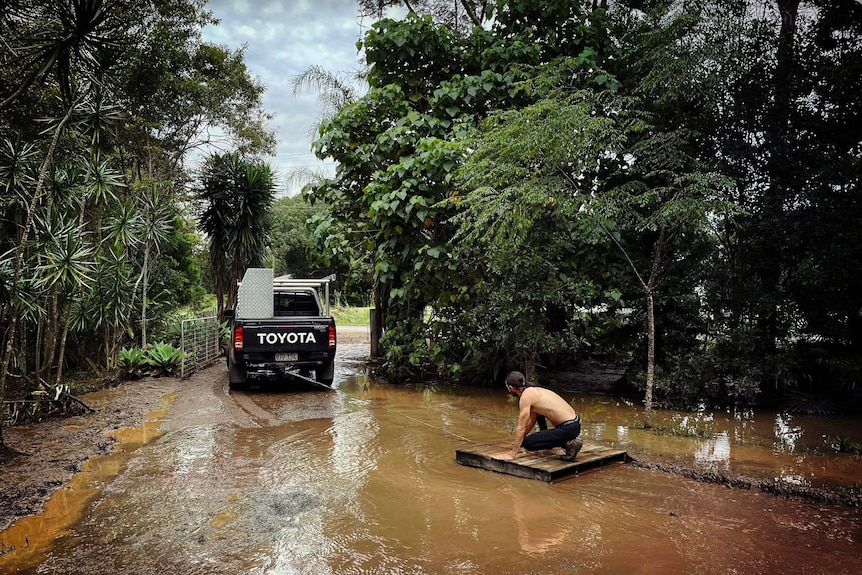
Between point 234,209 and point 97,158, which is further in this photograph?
point 234,209

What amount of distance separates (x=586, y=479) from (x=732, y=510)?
4.66 feet

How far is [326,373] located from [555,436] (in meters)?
6.54

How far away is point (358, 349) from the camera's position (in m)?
20.8

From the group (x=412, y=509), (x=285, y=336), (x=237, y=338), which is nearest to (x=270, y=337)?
(x=285, y=336)

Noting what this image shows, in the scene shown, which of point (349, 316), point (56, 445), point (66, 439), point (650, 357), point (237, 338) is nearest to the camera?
point (56, 445)

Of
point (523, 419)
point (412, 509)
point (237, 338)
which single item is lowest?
point (412, 509)

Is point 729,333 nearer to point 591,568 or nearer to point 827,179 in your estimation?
point 827,179

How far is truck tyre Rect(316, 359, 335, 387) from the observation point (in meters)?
12.0

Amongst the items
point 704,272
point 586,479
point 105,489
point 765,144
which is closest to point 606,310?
point 704,272

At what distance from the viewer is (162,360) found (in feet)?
42.6

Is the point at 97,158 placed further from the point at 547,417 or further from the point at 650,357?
the point at 650,357

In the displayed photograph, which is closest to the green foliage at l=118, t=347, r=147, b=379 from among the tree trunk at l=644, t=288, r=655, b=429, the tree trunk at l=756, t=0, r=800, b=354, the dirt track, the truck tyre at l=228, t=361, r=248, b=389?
the dirt track

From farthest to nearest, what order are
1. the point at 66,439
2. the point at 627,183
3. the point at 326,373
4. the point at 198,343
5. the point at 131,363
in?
the point at 198,343
the point at 131,363
the point at 326,373
the point at 627,183
the point at 66,439

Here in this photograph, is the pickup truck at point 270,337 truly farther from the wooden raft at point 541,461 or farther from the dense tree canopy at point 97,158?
the wooden raft at point 541,461
